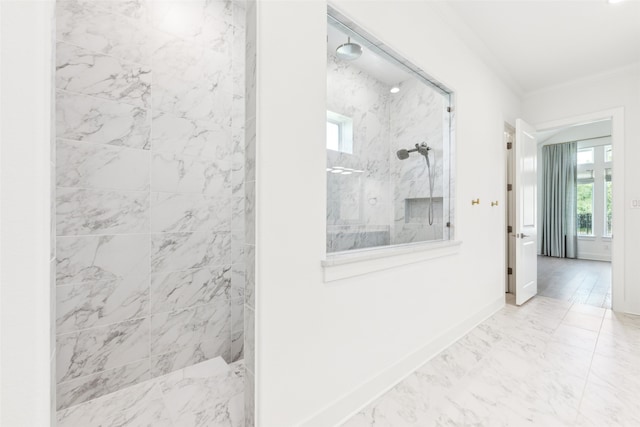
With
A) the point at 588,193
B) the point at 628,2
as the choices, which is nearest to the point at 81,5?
the point at 628,2

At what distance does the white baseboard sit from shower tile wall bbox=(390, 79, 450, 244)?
2.81ft

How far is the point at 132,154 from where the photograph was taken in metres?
1.94

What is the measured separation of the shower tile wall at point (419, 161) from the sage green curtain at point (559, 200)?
7.18 metres

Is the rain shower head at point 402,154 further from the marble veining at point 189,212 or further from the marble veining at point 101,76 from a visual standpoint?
the marble veining at point 101,76

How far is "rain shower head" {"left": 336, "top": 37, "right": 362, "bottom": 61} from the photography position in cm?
189

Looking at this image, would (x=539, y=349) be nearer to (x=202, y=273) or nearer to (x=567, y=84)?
(x=202, y=273)

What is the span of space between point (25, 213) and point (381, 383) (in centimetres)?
195

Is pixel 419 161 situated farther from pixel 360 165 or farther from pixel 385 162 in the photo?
pixel 360 165

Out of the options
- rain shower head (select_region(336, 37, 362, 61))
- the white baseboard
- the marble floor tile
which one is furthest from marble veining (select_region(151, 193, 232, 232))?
the marble floor tile

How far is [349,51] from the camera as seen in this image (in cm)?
197

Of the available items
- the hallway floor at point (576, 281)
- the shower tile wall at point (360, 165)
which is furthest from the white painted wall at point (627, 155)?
the shower tile wall at point (360, 165)

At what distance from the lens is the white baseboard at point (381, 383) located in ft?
5.10

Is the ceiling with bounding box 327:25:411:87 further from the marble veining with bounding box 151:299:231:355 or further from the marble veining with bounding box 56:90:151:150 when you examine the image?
the marble veining with bounding box 151:299:231:355

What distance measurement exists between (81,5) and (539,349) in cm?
417
